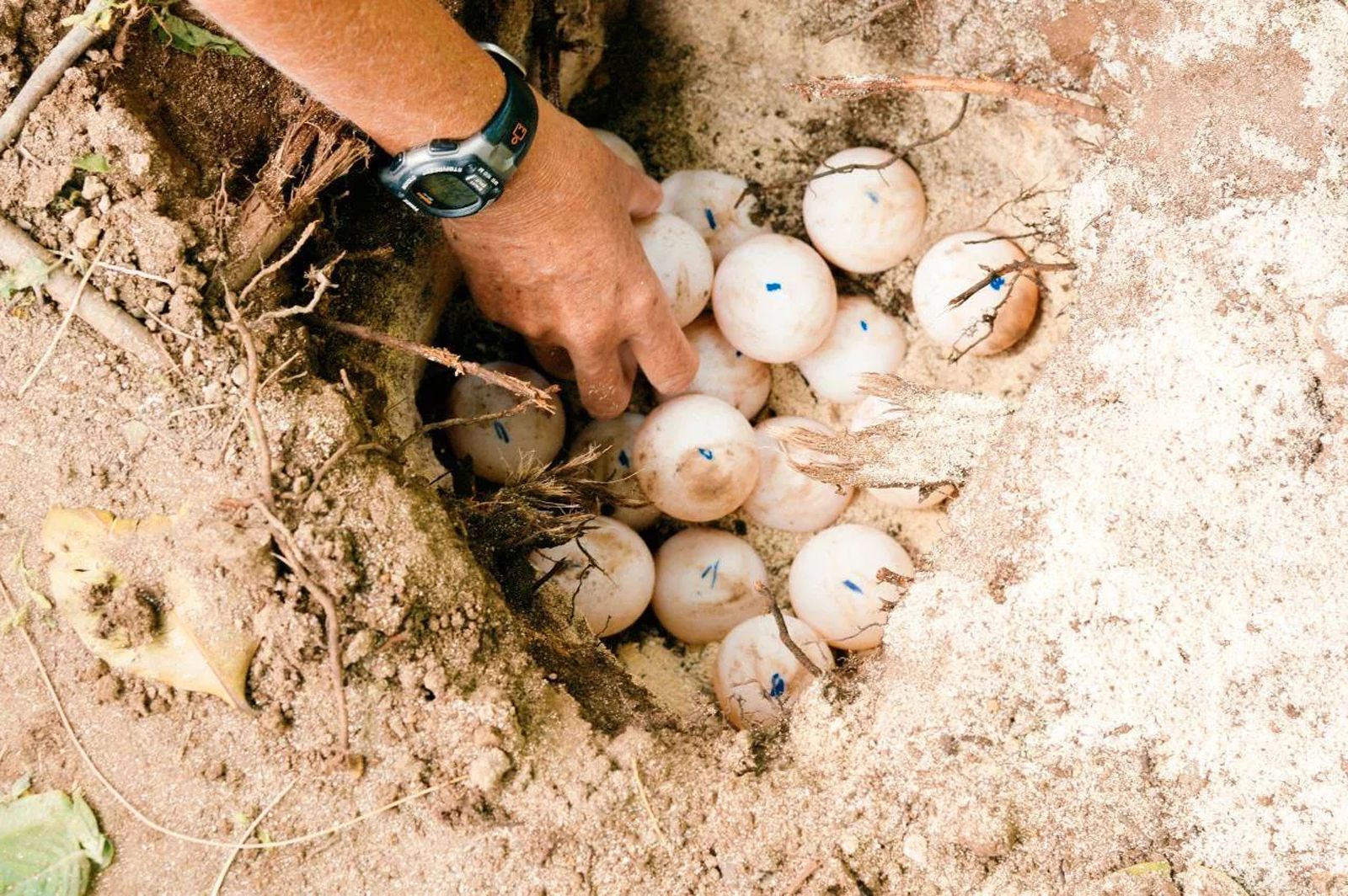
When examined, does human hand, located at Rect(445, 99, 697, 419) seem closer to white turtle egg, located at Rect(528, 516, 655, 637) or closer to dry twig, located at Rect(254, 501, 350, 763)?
white turtle egg, located at Rect(528, 516, 655, 637)

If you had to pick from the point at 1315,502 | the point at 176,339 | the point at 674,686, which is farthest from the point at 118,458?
the point at 1315,502

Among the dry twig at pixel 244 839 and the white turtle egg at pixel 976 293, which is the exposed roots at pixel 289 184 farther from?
the white turtle egg at pixel 976 293

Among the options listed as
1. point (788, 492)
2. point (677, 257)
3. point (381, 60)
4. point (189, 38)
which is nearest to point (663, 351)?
point (677, 257)

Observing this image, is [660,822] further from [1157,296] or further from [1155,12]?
[1155,12]

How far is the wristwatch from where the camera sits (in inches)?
75.7

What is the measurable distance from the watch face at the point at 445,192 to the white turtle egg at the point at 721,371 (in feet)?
2.96

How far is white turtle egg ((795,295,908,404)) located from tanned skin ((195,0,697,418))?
1.27 feet

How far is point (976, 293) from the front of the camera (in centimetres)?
258

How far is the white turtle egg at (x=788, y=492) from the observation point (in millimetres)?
2719

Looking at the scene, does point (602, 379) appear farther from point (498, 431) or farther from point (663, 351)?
point (498, 431)

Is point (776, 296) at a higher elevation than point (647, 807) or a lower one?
higher

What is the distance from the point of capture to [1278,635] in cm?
174

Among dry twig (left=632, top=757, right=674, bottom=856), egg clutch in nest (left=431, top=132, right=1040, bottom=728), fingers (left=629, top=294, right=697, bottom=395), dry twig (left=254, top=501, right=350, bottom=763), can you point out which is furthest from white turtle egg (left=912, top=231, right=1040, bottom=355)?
dry twig (left=254, top=501, right=350, bottom=763)

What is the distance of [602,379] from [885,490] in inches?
29.3
